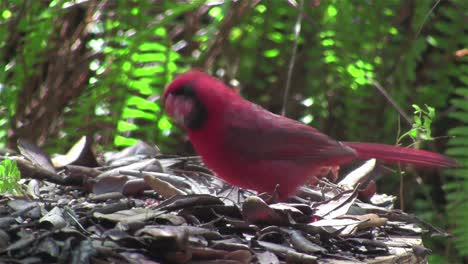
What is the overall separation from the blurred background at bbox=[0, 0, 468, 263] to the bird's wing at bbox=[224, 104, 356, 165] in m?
0.36

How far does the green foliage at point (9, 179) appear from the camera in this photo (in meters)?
1.95

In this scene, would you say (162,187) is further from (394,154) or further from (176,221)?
(394,154)

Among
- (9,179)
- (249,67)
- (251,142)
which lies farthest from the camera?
(249,67)

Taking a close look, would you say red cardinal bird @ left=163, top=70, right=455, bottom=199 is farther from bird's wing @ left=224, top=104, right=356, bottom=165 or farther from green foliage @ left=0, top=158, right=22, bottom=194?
green foliage @ left=0, top=158, right=22, bottom=194

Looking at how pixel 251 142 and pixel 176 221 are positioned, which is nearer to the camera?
pixel 176 221

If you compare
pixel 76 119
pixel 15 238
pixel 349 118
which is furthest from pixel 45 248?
pixel 349 118

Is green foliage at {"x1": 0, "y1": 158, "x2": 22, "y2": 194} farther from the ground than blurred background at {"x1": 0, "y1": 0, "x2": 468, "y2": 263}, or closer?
closer

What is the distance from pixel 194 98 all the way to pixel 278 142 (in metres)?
0.27

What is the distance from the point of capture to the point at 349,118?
3594mm

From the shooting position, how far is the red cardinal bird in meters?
2.38

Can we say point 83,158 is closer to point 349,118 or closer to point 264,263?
point 264,263

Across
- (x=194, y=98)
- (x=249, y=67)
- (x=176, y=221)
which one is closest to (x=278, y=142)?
(x=194, y=98)

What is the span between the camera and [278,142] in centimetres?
243

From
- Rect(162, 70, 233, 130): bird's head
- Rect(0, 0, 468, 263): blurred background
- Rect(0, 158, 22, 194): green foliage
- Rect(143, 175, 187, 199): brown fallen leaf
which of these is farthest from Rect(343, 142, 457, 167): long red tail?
Rect(0, 158, 22, 194): green foliage
